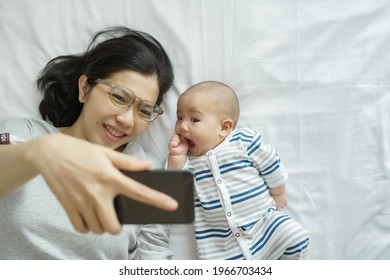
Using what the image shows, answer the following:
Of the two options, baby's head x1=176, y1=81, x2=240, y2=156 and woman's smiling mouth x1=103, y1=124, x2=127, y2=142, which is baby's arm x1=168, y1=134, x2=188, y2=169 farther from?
woman's smiling mouth x1=103, y1=124, x2=127, y2=142

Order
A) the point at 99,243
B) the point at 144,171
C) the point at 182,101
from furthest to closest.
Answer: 1. the point at 182,101
2. the point at 99,243
3. the point at 144,171

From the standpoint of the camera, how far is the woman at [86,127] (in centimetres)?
96

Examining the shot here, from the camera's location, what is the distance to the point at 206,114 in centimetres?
113

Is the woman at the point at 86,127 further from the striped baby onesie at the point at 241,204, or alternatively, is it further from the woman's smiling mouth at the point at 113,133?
the striped baby onesie at the point at 241,204

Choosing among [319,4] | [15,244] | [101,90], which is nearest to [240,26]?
[319,4]

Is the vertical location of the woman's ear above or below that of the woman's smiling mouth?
above

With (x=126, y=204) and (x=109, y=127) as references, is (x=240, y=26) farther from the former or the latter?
(x=126, y=204)

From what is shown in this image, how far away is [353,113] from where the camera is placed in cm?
119

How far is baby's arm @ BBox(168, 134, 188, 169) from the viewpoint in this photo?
1.15 m

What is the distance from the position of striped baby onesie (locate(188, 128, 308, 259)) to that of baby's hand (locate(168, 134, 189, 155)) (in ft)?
0.18

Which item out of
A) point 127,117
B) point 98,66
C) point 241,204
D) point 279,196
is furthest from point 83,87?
point 279,196

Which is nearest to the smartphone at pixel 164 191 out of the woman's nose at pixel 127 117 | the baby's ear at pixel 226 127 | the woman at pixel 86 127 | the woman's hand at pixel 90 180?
the woman's hand at pixel 90 180

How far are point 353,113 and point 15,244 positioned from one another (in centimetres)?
108

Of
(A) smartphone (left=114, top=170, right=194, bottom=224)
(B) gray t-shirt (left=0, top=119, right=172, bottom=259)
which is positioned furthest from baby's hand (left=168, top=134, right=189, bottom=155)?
(A) smartphone (left=114, top=170, right=194, bottom=224)
